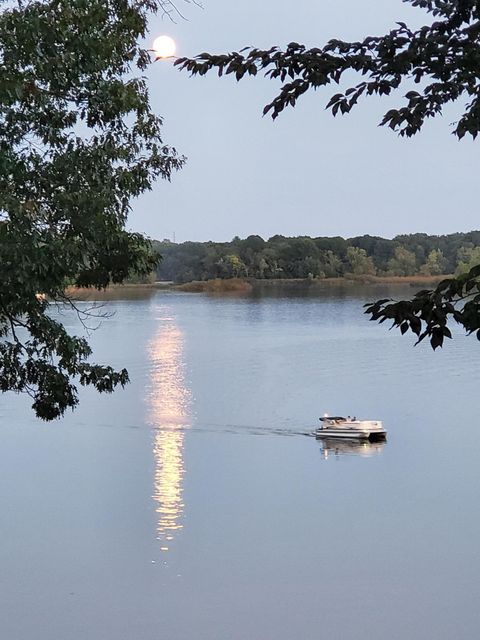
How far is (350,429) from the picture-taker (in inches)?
1534

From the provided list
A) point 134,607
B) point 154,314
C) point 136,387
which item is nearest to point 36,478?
point 134,607

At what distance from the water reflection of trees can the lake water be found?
0.11 meters

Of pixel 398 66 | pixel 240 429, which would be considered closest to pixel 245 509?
pixel 240 429


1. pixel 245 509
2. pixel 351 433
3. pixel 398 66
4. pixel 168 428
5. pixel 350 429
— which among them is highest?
pixel 398 66

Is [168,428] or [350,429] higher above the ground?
[350,429]

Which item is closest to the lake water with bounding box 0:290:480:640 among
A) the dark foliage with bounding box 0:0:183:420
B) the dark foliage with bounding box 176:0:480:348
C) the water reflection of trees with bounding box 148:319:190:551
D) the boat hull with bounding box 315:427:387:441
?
the water reflection of trees with bounding box 148:319:190:551

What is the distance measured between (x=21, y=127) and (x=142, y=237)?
1.89m

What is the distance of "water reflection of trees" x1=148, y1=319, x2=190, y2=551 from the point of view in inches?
1174

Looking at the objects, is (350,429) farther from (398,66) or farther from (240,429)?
(398,66)

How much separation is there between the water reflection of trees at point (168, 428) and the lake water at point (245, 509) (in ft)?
0.34

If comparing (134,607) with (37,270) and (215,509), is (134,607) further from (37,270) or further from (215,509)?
(37,270)

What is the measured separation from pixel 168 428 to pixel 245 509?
11.6 meters

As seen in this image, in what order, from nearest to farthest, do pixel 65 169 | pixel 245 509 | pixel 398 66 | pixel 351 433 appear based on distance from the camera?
1. pixel 398 66
2. pixel 65 169
3. pixel 245 509
4. pixel 351 433

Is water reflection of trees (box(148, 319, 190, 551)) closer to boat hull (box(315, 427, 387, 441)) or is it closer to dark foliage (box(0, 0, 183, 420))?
boat hull (box(315, 427, 387, 441))
